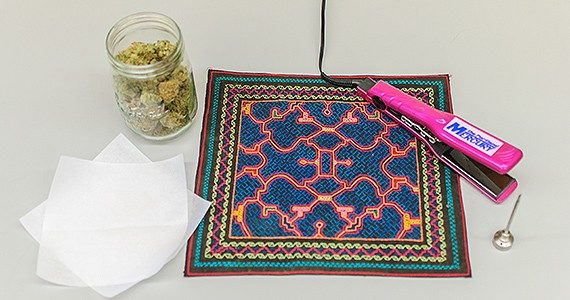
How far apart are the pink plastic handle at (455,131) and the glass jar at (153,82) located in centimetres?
24

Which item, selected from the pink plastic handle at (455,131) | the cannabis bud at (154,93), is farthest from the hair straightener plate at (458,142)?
the cannabis bud at (154,93)

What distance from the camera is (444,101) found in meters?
0.92

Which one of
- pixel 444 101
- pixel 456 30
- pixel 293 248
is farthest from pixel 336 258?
pixel 456 30

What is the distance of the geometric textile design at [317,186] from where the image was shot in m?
0.79

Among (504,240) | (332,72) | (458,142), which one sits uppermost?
(332,72)

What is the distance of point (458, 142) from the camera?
84 cm

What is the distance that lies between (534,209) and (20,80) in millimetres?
690

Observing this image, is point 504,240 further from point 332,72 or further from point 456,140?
point 332,72

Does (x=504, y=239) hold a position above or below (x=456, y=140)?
below

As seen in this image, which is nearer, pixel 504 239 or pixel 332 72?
pixel 504 239

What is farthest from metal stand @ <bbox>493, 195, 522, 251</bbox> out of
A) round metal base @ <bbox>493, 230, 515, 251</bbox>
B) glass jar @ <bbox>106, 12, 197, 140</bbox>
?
glass jar @ <bbox>106, 12, 197, 140</bbox>

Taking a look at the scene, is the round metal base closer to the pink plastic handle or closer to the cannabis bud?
the pink plastic handle

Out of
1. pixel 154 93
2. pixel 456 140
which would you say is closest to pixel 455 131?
pixel 456 140

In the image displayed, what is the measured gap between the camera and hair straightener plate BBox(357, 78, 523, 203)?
82 centimetres
